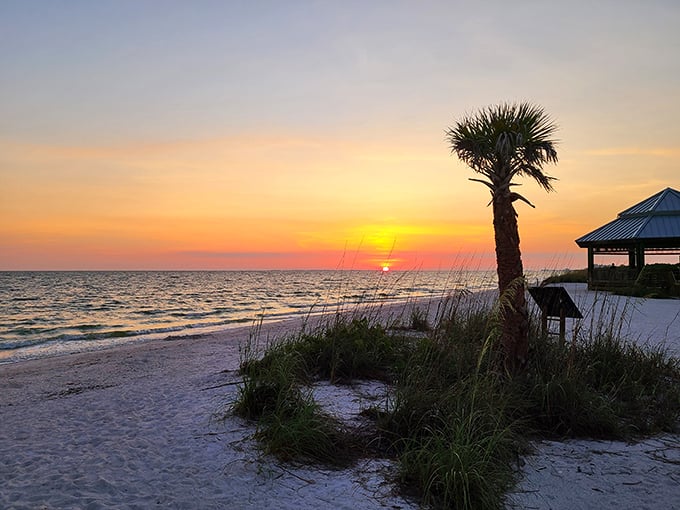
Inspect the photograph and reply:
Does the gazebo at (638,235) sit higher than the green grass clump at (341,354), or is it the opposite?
the gazebo at (638,235)

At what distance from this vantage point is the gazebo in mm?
22500

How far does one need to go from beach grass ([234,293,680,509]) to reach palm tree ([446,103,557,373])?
0.29 m

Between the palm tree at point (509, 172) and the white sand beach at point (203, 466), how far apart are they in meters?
1.36

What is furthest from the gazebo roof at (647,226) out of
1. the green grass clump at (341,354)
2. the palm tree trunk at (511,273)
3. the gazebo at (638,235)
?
the palm tree trunk at (511,273)

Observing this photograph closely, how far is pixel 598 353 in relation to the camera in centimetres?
662

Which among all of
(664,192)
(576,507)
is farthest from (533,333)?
(664,192)

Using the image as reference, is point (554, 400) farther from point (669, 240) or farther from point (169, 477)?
point (669, 240)

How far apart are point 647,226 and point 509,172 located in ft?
69.4

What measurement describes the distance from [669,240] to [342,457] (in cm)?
2341

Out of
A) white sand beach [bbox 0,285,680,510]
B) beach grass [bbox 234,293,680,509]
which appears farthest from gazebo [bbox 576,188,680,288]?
white sand beach [bbox 0,285,680,510]

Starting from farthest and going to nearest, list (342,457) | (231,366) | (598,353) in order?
1. (231,366)
2. (598,353)
3. (342,457)

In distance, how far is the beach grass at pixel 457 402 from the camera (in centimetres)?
384

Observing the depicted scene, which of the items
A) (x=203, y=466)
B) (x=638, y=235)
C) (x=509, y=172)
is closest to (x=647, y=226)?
(x=638, y=235)

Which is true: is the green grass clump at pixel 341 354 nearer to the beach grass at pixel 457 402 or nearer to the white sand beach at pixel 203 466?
the beach grass at pixel 457 402
